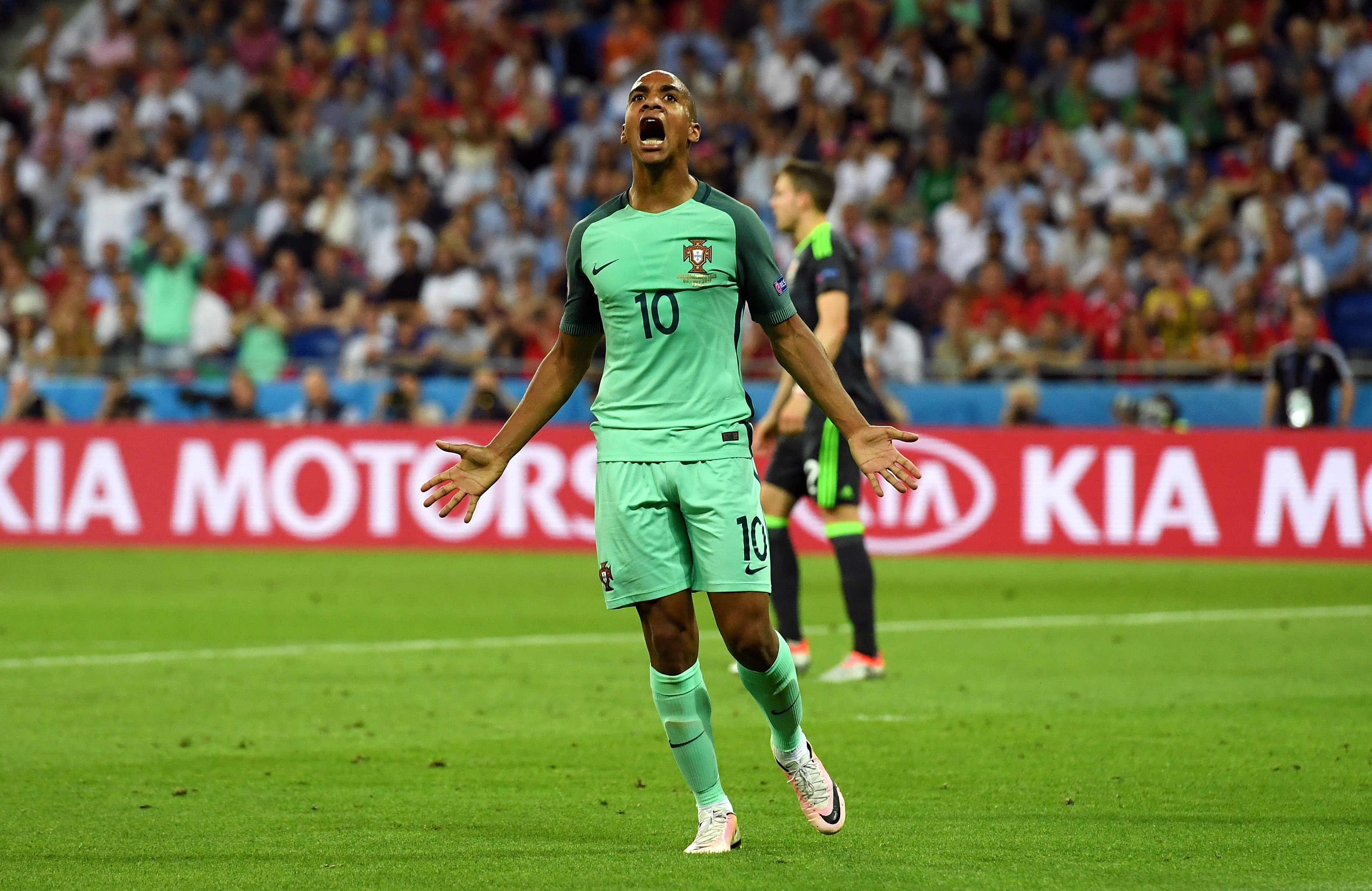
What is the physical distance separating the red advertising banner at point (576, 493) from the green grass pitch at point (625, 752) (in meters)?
2.30

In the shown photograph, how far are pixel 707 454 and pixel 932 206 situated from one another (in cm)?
1550

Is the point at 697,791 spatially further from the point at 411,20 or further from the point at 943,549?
the point at 411,20

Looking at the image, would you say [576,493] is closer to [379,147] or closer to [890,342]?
[890,342]

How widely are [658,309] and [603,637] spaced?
6.16 meters

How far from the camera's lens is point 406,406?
17.8 metres

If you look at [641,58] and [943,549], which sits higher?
[641,58]

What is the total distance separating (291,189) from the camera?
21672mm

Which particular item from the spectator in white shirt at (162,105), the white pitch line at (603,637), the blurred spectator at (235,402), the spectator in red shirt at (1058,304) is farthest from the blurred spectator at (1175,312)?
the spectator in white shirt at (162,105)

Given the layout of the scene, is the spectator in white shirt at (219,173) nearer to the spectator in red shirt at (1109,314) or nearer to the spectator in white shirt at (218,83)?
the spectator in white shirt at (218,83)

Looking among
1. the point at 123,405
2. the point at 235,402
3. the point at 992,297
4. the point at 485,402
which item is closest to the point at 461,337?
the point at 485,402

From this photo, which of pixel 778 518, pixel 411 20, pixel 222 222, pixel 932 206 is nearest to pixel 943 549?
pixel 932 206

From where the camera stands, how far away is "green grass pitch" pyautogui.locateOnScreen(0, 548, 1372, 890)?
5.44 meters

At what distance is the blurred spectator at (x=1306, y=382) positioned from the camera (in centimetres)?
1593

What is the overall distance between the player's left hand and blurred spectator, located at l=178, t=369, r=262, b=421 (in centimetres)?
1323
